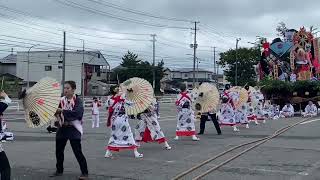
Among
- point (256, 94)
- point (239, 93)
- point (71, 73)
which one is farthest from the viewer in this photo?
point (71, 73)

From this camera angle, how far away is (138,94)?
12.5 m

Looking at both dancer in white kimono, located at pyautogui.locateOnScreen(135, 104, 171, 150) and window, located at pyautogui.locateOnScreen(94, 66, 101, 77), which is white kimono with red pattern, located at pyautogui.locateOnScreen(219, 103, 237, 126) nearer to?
dancer in white kimono, located at pyautogui.locateOnScreen(135, 104, 171, 150)

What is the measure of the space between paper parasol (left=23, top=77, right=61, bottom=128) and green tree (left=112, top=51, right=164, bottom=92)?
78859mm

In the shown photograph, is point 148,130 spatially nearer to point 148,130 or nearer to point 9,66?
point 148,130

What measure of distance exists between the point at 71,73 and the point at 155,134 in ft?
233

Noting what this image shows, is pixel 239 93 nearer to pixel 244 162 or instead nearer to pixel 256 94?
pixel 256 94

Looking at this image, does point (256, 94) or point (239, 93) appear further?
point (256, 94)

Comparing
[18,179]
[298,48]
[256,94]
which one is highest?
[298,48]

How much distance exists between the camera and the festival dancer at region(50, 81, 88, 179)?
352 inches

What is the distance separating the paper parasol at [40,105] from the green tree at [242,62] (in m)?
78.2

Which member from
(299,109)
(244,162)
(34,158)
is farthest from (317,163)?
(299,109)

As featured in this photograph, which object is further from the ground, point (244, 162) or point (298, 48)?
point (298, 48)

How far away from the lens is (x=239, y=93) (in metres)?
22.0

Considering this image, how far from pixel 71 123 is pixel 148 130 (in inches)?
188
